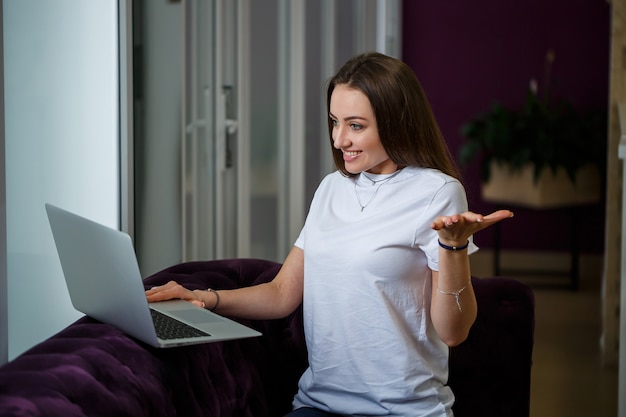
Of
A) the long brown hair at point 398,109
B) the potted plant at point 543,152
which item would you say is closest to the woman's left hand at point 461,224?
the long brown hair at point 398,109

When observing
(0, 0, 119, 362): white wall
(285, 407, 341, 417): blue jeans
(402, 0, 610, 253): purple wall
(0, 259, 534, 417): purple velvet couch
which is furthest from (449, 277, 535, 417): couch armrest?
(402, 0, 610, 253): purple wall

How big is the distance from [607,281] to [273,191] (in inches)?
59.4

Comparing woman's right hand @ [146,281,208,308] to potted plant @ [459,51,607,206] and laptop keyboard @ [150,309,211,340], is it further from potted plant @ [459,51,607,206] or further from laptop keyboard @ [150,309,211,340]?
potted plant @ [459,51,607,206]

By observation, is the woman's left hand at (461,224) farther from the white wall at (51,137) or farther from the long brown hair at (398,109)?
the white wall at (51,137)

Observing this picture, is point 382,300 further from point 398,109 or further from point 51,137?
point 51,137

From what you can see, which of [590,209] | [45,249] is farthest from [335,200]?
[590,209]

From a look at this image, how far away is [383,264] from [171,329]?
40cm

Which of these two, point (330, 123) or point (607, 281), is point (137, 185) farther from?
point (607, 281)

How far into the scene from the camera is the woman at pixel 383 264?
172 centimetres

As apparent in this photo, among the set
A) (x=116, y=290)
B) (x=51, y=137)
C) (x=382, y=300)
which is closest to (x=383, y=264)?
(x=382, y=300)

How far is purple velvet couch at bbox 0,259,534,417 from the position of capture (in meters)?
1.38

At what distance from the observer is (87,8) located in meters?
2.30

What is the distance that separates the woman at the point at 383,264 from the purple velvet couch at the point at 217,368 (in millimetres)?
134

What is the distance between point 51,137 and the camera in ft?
6.91
